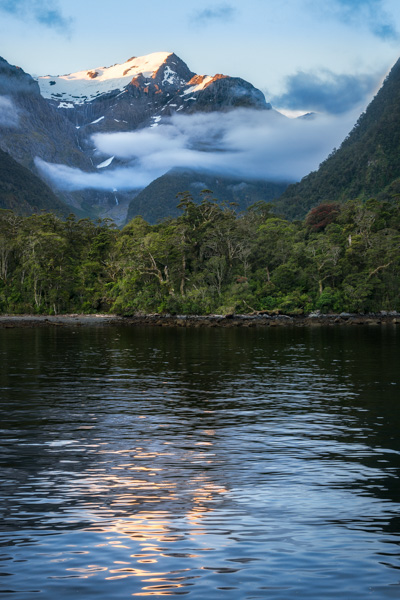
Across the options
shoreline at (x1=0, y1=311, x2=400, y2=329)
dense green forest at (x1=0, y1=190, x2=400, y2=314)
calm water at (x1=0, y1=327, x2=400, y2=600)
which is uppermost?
dense green forest at (x1=0, y1=190, x2=400, y2=314)

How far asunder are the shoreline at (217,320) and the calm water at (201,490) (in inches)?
2408

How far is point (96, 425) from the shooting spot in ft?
70.1

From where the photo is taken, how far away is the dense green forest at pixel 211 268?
108438 millimetres

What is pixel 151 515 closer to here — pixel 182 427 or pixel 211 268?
pixel 182 427

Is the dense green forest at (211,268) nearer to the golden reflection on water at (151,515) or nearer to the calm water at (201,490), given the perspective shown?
the calm water at (201,490)

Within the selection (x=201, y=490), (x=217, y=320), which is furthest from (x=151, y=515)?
(x=217, y=320)

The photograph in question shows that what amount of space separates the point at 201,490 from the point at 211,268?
9844 cm

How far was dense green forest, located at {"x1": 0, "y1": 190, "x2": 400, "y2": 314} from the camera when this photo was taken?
4269 inches

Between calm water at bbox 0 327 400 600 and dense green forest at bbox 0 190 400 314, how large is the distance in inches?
3004

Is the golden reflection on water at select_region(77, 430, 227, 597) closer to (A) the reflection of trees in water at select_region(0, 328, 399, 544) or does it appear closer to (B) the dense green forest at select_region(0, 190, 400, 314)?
(A) the reflection of trees in water at select_region(0, 328, 399, 544)

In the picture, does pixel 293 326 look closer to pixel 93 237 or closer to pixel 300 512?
pixel 93 237

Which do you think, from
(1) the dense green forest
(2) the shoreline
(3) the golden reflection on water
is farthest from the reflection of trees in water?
(1) the dense green forest

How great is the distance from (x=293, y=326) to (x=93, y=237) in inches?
2589

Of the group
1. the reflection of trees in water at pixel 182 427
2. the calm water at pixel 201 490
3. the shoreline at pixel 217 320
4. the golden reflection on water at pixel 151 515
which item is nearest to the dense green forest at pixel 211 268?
the shoreline at pixel 217 320
